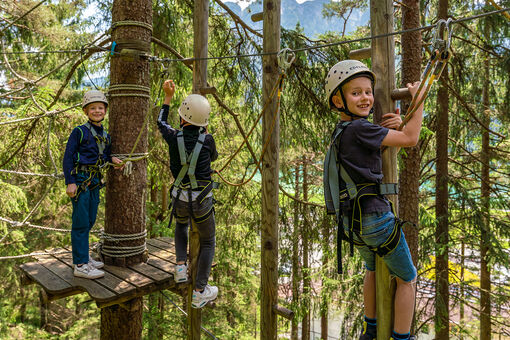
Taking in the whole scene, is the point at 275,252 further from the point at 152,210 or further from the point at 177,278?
the point at 152,210

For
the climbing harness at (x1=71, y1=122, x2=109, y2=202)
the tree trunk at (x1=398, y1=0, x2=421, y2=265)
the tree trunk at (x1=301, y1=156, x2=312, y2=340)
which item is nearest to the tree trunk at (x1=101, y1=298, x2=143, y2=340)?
the climbing harness at (x1=71, y1=122, x2=109, y2=202)

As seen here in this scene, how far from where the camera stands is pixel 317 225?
19.8 ft

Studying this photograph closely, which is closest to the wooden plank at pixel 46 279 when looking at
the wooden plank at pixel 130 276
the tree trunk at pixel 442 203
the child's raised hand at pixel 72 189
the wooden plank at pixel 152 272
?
the wooden plank at pixel 130 276

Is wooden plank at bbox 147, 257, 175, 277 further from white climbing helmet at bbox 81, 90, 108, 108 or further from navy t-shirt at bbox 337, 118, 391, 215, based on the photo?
navy t-shirt at bbox 337, 118, 391, 215

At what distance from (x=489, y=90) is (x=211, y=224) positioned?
9453mm

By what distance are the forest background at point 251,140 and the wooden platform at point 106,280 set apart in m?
1.01

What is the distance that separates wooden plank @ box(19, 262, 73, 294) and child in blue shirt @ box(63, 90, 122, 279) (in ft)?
0.57

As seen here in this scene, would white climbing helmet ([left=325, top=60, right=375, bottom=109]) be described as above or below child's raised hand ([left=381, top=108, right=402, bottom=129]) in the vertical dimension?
above

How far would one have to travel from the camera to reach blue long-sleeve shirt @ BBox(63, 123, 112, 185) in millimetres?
3053

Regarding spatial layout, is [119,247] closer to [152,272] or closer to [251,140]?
[152,272]

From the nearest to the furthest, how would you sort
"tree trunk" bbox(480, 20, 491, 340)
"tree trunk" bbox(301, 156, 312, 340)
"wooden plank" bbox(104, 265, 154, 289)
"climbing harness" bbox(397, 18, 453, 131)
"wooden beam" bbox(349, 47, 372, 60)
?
1. "climbing harness" bbox(397, 18, 453, 131)
2. "wooden beam" bbox(349, 47, 372, 60)
3. "wooden plank" bbox(104, 265, 154, 289)
4. "tree trunk" bbox(301, 156, 312, 340)
5. "tree trunk" bbox(480, 20, 491, 340)

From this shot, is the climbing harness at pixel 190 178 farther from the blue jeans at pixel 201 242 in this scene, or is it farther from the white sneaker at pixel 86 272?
the white sneaker at pixel 86 272

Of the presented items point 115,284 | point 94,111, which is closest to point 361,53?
point 94,111

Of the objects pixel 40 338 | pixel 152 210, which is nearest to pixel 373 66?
pixel 152 210
